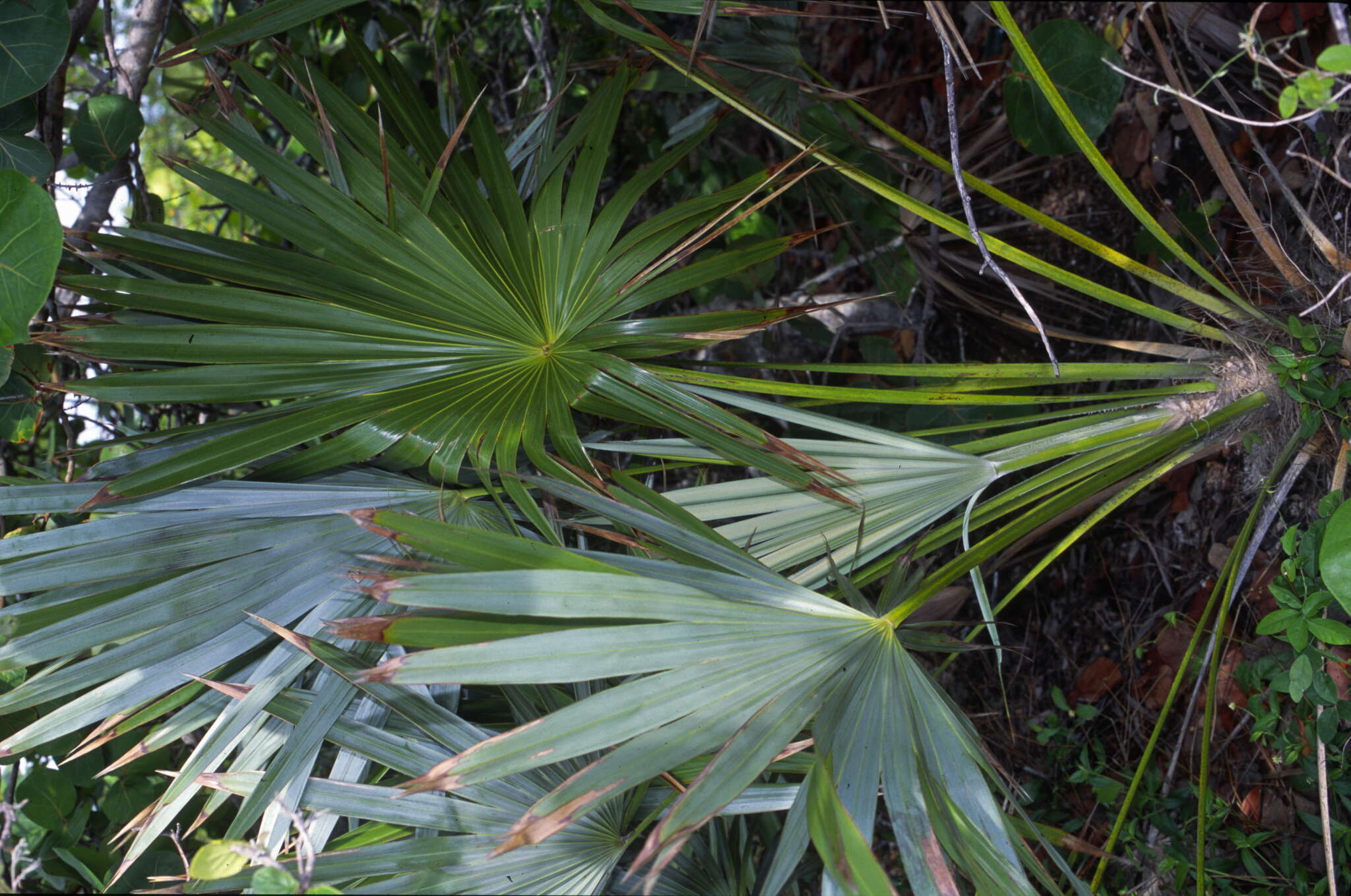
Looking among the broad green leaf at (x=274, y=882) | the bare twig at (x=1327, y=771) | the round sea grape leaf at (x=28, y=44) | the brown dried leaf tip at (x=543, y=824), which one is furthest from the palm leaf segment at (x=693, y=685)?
the round sea grape leaf at (x=28, y=44)

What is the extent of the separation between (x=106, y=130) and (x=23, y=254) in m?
0.49

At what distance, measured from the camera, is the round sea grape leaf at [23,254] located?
81 cm

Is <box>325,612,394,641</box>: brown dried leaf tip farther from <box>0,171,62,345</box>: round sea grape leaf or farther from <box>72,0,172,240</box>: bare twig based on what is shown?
<box>72,0,172,240</box>: bare twig

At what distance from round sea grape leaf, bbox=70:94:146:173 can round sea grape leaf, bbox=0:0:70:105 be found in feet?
0.73

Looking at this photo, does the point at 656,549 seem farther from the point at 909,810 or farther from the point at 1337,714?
the point at 1337,714

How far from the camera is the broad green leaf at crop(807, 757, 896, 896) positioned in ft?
1.96

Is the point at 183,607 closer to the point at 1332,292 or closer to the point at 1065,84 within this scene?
the point at 1332,292

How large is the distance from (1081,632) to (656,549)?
1.16 metres

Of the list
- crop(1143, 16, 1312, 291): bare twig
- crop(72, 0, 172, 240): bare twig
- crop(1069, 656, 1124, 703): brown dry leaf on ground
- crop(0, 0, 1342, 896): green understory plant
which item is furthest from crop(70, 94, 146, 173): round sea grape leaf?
crop(1069, 656, 1124, 703): brown dry leaf on ground

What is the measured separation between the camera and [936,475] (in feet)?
3.27

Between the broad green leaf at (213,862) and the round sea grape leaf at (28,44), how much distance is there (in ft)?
2.70

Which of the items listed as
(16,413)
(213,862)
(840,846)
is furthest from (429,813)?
(16,413)

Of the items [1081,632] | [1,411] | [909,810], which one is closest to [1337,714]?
[909,810]

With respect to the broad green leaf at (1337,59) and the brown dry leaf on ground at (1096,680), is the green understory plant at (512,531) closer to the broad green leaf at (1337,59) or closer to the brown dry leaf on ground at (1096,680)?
the broad green leaf at (1337,59)
